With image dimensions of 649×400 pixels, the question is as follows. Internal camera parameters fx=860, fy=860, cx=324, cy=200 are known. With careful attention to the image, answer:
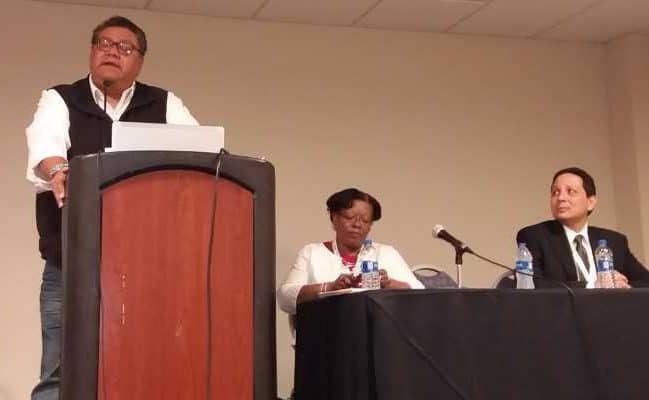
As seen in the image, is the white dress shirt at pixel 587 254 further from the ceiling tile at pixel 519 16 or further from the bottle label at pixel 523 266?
the ceiling tile at pixel 519 16

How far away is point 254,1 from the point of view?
15.6 ft

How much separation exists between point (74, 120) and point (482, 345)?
4.05 feet

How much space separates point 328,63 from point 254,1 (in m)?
0.65

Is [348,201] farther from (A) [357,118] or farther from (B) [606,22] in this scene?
(B) [606,22]

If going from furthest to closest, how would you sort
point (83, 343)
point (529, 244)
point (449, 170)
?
point (449, 170) → point (529, 244) → point (83, 343)

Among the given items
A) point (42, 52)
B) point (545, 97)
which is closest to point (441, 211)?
point (545, 97)

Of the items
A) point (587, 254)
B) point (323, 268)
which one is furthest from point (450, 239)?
point (323, 268)

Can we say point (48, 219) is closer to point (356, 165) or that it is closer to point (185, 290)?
point (185, 290)

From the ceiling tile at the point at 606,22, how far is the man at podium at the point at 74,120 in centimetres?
343

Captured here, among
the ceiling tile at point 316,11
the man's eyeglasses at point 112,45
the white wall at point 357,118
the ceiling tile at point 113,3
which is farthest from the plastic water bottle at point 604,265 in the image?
the ceiling tile at point 113,3

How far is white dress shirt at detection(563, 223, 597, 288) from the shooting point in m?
3.28

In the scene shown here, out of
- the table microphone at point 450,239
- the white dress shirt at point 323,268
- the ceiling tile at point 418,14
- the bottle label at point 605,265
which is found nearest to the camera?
the table microphone at point 450,239

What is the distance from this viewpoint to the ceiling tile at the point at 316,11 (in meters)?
4.84

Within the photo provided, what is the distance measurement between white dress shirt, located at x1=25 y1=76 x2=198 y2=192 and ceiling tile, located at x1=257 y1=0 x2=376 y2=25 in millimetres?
2444
